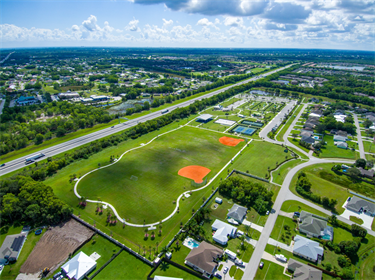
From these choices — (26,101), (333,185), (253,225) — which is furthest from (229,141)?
(26,101)

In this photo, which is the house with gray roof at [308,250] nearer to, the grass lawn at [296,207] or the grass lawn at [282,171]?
the grass lawn at [296,207]

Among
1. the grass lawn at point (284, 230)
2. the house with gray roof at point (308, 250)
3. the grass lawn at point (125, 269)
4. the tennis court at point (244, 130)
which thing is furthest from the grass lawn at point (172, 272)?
the tennis court at point (244, 130)

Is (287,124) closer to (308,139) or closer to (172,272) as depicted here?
(308,139)

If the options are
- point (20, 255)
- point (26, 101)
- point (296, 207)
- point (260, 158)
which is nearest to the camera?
point (20, 255)

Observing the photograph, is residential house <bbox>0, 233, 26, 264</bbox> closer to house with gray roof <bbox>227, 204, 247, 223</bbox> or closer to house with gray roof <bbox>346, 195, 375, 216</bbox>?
house with gray roof <bbox>227, 204, 247, 223</bbox>

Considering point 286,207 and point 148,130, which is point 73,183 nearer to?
point 148,130

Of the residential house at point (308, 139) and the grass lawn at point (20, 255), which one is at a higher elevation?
the residential house at point (308, 139)
